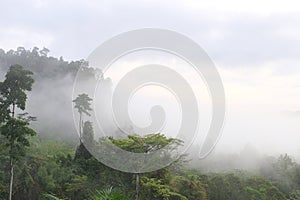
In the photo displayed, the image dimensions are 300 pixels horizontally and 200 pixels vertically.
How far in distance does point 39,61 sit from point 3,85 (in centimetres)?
4332

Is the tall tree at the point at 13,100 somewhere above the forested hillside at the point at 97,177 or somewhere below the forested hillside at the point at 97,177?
above

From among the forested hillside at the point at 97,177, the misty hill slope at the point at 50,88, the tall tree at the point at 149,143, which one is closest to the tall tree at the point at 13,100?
the forested hillside at the point at 97,177

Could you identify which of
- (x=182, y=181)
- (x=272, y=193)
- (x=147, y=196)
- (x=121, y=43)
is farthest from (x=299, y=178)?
(x=121, y=43)

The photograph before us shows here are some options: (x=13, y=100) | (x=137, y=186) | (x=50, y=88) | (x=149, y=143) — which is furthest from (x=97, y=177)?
(x=50, y=88)

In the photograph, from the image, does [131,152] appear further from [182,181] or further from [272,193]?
[272,193]

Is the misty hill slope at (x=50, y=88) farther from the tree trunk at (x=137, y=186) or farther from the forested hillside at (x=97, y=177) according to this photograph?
the tree trunk at (x=137, y=186)

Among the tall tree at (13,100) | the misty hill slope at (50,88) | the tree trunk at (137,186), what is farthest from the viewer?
the misty hill slope at (50,88)

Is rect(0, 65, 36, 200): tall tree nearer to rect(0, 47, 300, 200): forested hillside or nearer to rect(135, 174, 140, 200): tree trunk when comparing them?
rect(0, 47, 300, 200): forested hillside

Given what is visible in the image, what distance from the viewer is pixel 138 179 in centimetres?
1825

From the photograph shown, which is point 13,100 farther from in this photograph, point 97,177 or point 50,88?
point 50,88

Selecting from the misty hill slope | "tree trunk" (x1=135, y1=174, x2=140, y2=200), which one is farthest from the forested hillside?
the misty hill slope

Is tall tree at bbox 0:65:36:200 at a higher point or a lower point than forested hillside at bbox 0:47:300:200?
higher

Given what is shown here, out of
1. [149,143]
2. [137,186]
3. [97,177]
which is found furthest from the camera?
[97,177]

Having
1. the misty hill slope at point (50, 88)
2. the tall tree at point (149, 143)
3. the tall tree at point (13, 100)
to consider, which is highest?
the misty hill slope at point (50, 88)
